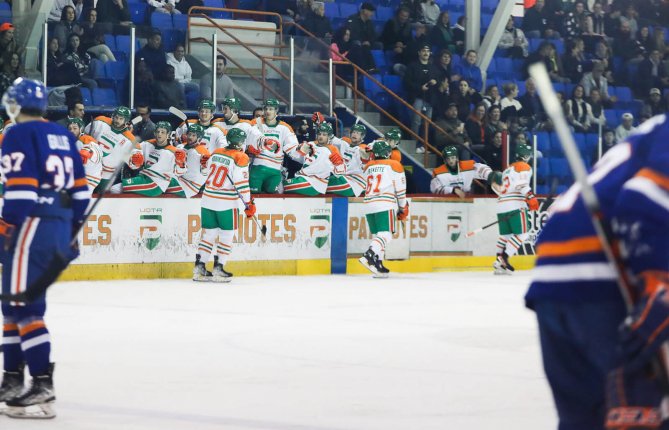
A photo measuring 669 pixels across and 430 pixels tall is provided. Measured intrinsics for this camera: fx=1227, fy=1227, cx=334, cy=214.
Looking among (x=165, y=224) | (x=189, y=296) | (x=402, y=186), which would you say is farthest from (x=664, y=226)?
(x=402, y=186)

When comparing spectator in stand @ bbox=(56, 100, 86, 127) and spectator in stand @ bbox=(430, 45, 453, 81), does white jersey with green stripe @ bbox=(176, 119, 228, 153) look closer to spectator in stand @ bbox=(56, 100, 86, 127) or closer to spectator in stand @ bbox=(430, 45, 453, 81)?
spectator in stand @ bbox=(56, 100, 86, 127)

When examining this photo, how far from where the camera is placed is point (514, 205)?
1590 cm

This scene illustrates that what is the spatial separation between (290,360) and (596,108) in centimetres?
1329

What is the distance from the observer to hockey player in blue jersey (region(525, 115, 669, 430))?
2.76 metres

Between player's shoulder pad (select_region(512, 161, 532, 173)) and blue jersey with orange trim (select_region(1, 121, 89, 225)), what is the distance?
11110mm

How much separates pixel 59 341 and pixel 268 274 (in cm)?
638

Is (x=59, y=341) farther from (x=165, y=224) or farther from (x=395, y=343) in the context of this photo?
(x=165, y=224)

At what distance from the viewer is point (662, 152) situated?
110 inches

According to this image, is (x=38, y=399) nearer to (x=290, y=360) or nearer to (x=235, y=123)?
(x=290, y=360)

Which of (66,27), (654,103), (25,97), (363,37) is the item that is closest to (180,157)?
(66,27)

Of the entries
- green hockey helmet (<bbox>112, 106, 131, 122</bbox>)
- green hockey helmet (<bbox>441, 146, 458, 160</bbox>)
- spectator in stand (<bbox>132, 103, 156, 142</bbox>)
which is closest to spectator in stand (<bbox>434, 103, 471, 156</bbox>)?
green hockey helmet (<bbox>441, 146, 458, 160</bbox>)

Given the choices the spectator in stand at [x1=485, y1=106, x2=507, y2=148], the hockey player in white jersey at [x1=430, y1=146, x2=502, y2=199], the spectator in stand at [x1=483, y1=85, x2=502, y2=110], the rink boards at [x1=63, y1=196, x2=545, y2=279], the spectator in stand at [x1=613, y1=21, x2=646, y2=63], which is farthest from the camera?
the spectator in stand at [x1=613, y1=21, x2=646, y2=63]

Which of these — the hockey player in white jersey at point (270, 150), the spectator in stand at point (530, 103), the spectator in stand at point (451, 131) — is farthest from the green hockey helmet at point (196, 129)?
the spectator in stand at point (530, 103)

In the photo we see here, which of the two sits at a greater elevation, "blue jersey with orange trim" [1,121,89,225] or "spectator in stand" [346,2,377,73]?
"spectator in stand" [346,2,377,73]
